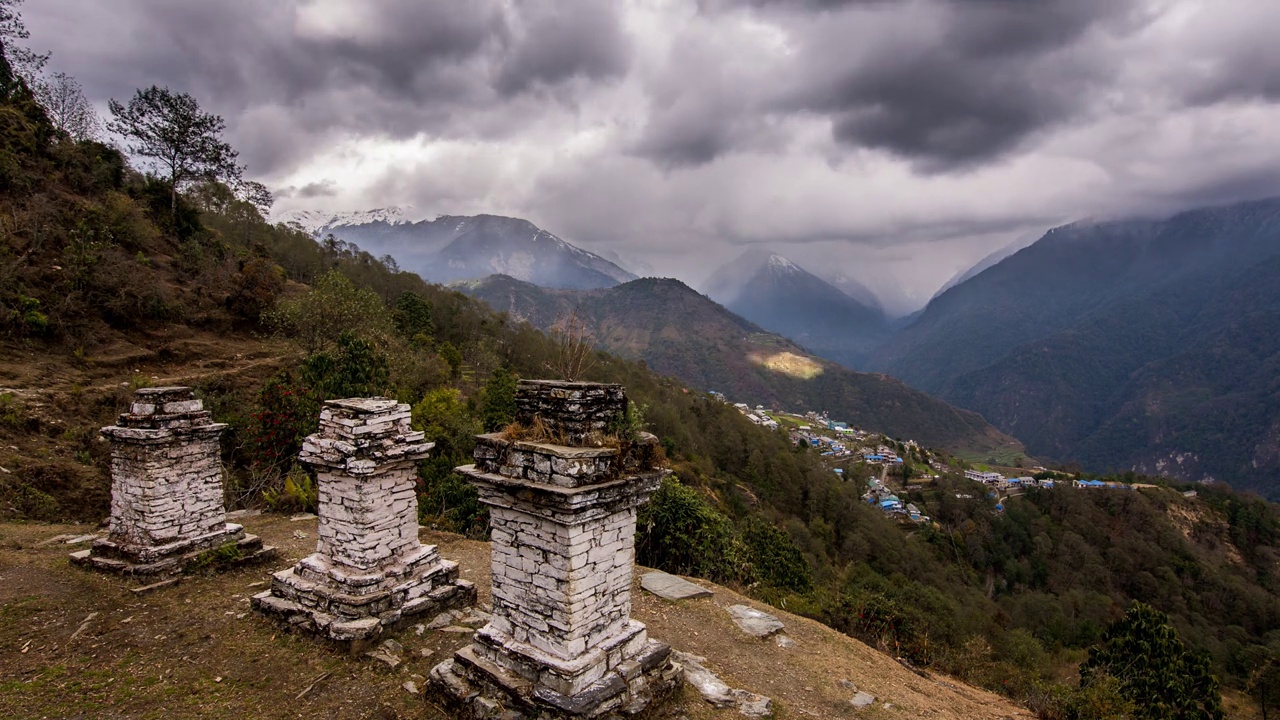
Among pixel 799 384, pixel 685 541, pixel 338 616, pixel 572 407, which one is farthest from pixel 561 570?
pixel 799 384

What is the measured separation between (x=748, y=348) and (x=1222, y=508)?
134 meters

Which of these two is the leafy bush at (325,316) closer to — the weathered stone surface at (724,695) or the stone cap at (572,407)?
the stone cap at (572,407)

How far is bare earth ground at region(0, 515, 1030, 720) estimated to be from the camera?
6.41m

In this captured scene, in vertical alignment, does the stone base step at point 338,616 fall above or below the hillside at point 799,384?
above

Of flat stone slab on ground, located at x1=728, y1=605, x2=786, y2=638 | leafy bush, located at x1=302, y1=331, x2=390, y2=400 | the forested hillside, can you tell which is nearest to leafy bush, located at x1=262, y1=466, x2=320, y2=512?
the forested hillside

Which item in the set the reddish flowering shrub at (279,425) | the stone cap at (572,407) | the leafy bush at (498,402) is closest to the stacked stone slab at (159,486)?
the stone cap at (572,407)

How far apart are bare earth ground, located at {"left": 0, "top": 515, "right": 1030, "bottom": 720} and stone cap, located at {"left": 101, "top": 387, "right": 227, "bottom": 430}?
252 centimetres

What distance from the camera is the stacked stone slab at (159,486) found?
8.88 meters

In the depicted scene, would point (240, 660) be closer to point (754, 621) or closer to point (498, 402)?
point (754, 621)

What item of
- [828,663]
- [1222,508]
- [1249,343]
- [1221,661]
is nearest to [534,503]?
[828,663]

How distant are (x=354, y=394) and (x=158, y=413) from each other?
8.15m

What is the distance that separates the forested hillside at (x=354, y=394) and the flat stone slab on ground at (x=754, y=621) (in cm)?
316

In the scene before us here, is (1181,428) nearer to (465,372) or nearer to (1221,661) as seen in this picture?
(1221,661)

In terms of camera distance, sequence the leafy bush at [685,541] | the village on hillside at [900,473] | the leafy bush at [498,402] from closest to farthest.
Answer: the leafy bush at [685,541] < the leafy bush at [498,402] < the village on hillside at [900,473]
